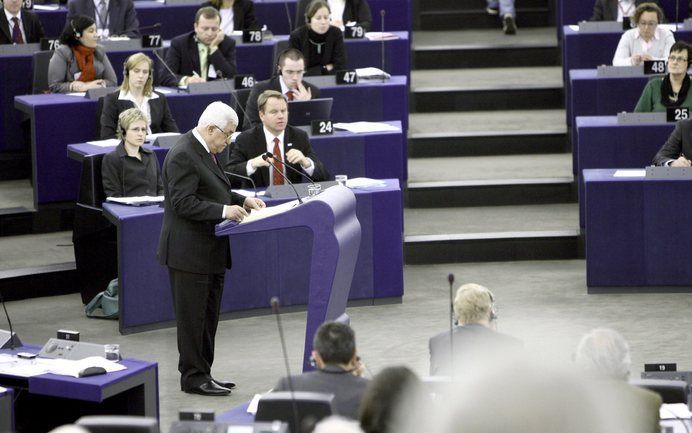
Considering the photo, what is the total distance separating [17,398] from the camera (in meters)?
5.89

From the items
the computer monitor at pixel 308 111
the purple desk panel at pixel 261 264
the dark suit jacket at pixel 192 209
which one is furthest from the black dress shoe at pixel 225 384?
the computer monitor at pixel 308 111

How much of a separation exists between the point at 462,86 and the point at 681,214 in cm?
388

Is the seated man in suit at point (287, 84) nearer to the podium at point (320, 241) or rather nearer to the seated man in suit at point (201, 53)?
the seated man in suit at point (201, 53)

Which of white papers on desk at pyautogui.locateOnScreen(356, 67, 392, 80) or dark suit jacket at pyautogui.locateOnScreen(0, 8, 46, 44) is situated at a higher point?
dark suit jacket at pyautogui.locateOnScreen(0, 8, 46, 44)

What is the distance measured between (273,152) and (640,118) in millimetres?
2480

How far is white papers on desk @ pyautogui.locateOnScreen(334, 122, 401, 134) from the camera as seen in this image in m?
9.05

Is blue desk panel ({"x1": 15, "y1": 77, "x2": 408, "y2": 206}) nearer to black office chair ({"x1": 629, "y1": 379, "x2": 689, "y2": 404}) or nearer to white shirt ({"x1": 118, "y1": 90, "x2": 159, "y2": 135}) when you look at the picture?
white shirt ({"x1": 118, "y1": 90, "x2": 159, "y2": 135})

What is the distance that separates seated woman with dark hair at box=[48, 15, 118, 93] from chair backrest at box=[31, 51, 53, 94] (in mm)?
105

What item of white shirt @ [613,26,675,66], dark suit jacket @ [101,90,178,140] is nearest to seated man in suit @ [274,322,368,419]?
dark suit jacket @ [101,90,178,140]

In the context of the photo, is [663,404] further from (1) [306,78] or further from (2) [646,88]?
(1) [306,78]

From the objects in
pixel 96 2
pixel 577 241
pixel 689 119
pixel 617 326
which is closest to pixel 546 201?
pixel 577 241

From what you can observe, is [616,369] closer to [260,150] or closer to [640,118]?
[260,150]

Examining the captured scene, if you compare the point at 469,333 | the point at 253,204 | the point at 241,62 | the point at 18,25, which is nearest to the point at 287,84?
the point at 241,62

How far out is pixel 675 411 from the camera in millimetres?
4570
